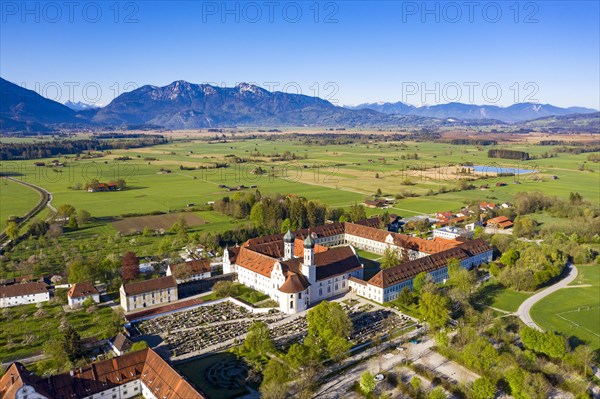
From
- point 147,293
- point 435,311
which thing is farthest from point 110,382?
point 435,311

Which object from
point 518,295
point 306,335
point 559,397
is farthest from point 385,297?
point 559,397

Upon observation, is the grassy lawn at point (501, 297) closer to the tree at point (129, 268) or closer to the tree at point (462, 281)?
the tree at point (462, 281)

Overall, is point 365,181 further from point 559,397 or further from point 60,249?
point 559,397

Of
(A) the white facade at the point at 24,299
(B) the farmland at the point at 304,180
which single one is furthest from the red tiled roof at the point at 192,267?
(B) the farmland at the point at 304,180

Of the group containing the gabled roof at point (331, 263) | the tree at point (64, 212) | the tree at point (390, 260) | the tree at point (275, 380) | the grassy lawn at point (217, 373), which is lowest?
the grassy lawn at point (217, 373)

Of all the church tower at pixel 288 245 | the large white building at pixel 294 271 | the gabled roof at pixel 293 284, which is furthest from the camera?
the church tower at pixel 288 245

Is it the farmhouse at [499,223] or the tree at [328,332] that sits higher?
the farmhouse at [499,223]

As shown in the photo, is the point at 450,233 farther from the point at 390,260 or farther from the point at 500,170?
the point at 500,170

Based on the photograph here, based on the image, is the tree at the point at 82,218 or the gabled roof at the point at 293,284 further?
the tree at the point at 82,218
